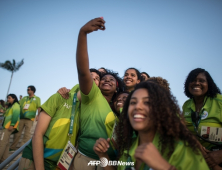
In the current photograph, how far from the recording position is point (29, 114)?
22.1ft

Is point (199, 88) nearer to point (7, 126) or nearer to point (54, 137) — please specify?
point (54, 137)

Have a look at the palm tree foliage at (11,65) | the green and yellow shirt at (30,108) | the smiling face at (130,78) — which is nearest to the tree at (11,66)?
the palm tree foliage at (11,65)

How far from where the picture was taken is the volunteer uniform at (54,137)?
195 centimetres

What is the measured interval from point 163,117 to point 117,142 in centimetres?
65

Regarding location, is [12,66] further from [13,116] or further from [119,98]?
[119,98]

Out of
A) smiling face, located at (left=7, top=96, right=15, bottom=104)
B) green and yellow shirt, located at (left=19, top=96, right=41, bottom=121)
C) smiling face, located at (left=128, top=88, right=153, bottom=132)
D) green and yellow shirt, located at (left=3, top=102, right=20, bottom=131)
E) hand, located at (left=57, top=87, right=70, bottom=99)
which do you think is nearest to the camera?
smiling face, located at (left=128, top=88, right=153, bottom=132)

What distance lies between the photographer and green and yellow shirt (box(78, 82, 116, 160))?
1.86 m

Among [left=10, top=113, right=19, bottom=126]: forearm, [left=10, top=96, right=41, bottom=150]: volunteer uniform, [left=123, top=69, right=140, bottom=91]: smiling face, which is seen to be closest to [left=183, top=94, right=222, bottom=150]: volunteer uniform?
[left=123, top=69, right=140, bottom=91]: smiling face

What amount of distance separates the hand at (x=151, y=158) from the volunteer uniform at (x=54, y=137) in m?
1.12

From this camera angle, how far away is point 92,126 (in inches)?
74.1

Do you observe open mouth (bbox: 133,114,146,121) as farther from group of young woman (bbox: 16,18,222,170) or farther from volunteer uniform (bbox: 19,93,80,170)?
volunteer uniform (bbox: 19,93,80,170)

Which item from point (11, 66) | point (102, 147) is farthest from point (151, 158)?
point (11, 66)

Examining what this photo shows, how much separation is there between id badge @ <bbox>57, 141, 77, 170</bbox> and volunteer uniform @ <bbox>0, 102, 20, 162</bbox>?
4.70 meters

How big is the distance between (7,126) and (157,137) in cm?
586
